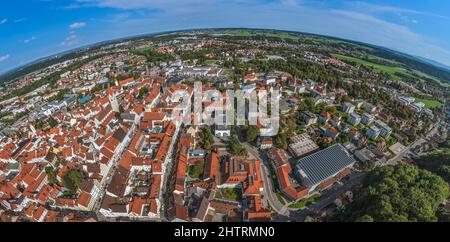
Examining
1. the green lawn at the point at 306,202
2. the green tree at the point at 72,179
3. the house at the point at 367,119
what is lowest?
the green lawn at the point at 306,202

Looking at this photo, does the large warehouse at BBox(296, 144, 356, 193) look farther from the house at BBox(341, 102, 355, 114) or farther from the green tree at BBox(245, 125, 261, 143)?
the house at BBox(341, 102, 355, 114)

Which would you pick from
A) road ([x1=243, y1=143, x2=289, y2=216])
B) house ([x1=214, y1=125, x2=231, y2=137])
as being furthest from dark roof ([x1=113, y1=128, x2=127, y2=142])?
road ([x1=243, y1=143, x2=289, y2=216])

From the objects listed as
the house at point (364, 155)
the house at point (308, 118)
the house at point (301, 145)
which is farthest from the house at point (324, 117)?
the house at point (364, 155)

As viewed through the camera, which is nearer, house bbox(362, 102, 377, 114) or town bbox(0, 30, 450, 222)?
town bbox(0, 30, 450, 222)

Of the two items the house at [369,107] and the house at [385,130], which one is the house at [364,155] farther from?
the house at [369,107]
